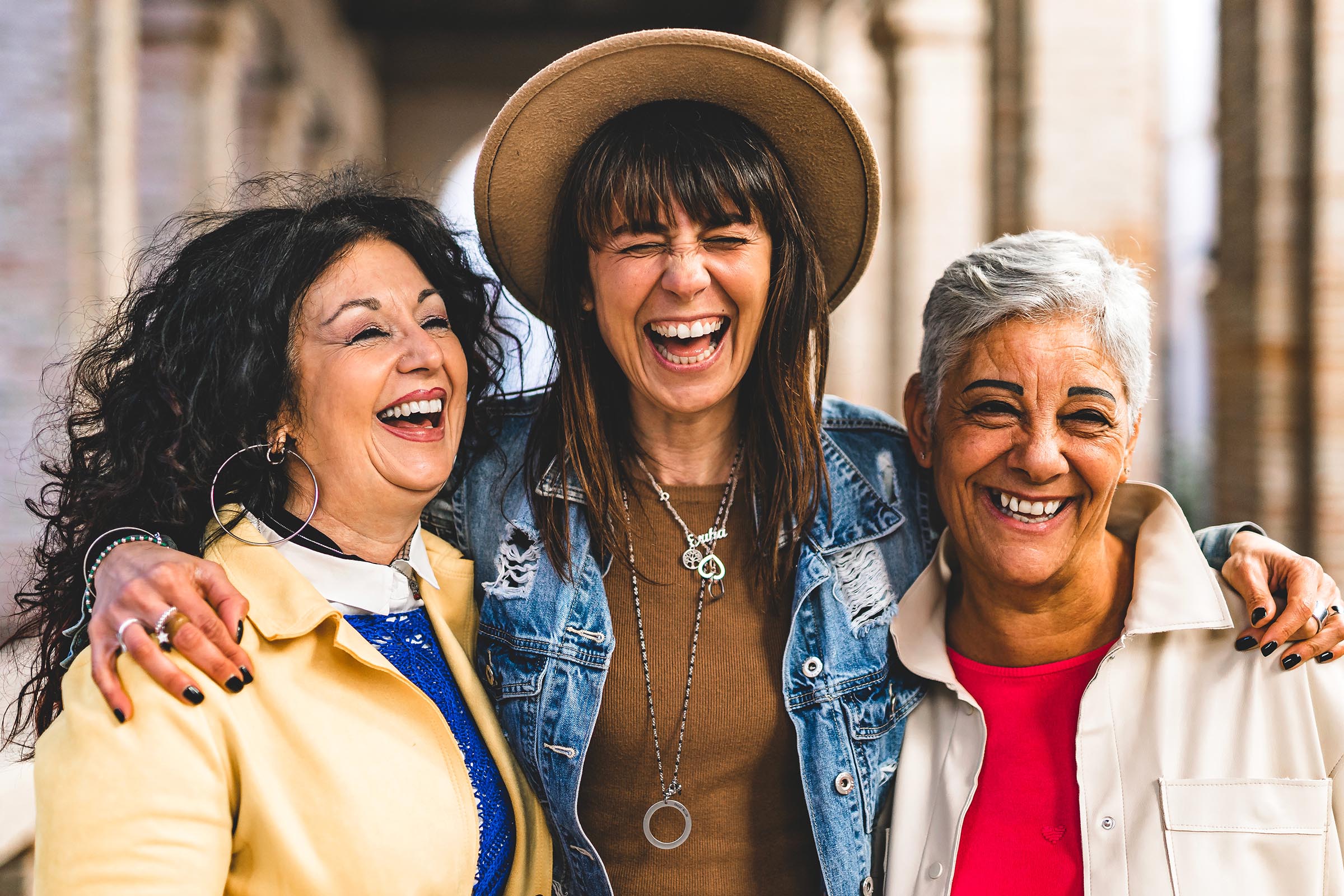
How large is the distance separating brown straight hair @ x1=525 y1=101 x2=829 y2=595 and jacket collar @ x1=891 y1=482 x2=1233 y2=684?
10.2 inches

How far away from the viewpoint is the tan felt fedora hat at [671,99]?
1981mm

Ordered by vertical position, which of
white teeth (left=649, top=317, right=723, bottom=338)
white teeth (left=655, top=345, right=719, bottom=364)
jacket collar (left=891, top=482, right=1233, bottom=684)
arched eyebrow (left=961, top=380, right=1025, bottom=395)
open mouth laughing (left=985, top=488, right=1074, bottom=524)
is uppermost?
white teeth (left=649, top=317, right=723, bottom=338)

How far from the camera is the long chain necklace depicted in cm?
188

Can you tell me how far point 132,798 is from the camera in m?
1.38

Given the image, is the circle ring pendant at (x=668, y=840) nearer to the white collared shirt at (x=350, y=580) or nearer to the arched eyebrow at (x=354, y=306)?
the white collared shirt at (x=350, y=580)

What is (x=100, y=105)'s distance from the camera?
196 inches

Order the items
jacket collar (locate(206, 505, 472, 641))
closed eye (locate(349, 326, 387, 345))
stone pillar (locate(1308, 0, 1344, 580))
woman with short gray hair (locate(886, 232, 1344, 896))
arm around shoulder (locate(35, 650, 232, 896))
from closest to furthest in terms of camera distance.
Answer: arm around shoulder (locate(35, 650, 232, 896)), jacket collar (locate(206, 505, 472, 641)), woman with short gray hair (locate(886, 232, 1344, 896)), closed eye (locate(349, 326, 387, 345)), stone pillar (locate(1308, 0, 1344, 580))

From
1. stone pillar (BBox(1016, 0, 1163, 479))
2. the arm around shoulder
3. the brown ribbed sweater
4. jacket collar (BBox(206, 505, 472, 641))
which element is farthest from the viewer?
stone pillar (BBox(1016, 0, 1163, 479))

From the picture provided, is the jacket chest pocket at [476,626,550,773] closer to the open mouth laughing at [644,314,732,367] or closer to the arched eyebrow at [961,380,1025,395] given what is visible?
the open mouth laughing at [644,314,732,367]

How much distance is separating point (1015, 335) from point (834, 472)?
1.70 ft

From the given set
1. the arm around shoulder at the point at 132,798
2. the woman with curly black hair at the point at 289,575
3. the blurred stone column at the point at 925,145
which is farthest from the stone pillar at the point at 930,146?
the arm around shoulder at the point at 132,798

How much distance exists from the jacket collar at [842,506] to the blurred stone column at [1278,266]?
154cm

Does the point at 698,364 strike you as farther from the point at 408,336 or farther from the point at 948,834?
the point at 948,834

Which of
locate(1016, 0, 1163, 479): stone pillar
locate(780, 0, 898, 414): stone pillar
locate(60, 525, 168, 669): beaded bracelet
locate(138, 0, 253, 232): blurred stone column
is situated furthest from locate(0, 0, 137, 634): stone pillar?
locate(780, 0, 898, 414): stone pillar
